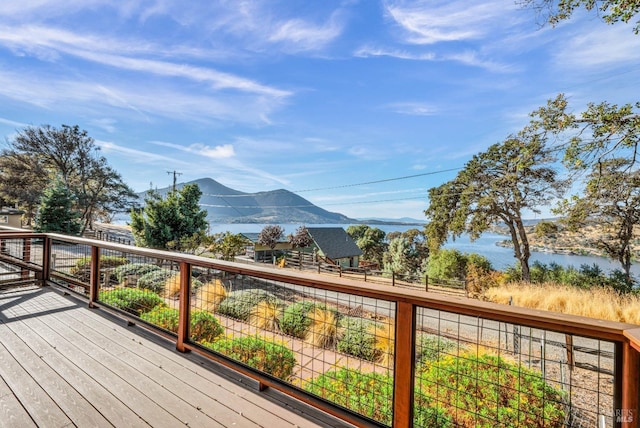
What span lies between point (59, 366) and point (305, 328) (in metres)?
3.91

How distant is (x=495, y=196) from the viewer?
15492 mm

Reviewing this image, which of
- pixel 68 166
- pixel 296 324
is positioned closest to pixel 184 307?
pixel 296 324

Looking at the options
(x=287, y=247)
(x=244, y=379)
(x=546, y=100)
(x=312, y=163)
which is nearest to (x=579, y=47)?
(x=546, y=100)

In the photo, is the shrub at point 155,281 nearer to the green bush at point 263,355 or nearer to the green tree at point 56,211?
the green bush at point 263,355

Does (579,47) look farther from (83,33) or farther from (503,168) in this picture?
(83,33)

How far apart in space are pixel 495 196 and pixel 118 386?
17536mm

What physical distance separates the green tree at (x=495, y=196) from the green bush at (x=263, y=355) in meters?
14.6

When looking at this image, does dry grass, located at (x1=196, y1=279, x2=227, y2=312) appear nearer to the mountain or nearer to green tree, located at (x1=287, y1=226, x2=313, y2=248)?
green tree, located at (x1=287, y1=226, x2=313, y2=248)

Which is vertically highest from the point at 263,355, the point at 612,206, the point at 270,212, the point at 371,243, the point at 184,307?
the point at 270,212

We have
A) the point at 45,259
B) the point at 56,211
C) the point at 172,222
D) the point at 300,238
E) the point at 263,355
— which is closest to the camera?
the point at 263,355

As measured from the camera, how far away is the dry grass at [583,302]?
6.92m

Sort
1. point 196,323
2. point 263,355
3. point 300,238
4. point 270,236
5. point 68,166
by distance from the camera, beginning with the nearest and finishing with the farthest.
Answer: point 263,355
point 196,323
point 270,236
point 68,166
point 300,238

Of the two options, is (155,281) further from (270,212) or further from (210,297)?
(270,212)

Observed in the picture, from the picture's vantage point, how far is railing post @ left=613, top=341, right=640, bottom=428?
89cm
